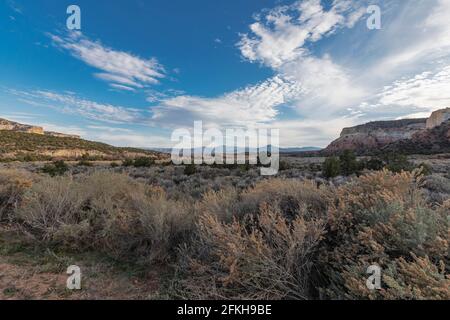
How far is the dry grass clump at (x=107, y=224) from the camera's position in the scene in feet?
14.1

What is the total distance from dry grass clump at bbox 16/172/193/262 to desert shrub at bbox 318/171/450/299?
2.61m

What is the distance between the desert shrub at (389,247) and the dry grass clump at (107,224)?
103 inches

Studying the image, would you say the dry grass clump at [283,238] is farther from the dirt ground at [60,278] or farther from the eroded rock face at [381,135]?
the eroded rock face at [381,135]

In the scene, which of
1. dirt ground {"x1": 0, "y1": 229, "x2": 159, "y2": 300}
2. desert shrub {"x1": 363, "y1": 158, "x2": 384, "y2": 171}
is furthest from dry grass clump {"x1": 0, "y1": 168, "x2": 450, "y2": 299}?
desert shrub {"x1": 363, "y1": 158, "x2": 384, "y2": 171}

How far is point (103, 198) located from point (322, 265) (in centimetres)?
497

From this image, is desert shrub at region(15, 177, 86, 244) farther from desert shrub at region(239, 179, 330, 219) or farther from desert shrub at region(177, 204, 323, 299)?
desert shrub at region(239, 179, 330, 219)

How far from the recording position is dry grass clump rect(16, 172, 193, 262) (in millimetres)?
4309

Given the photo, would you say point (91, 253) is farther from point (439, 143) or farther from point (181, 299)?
point (439, 143)

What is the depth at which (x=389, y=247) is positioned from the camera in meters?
2.42

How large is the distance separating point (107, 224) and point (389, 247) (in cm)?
437

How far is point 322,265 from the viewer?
2.88 meters

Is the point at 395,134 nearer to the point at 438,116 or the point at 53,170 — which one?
the point at 438,116

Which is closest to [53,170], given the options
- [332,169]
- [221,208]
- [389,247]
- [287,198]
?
[221,208]
